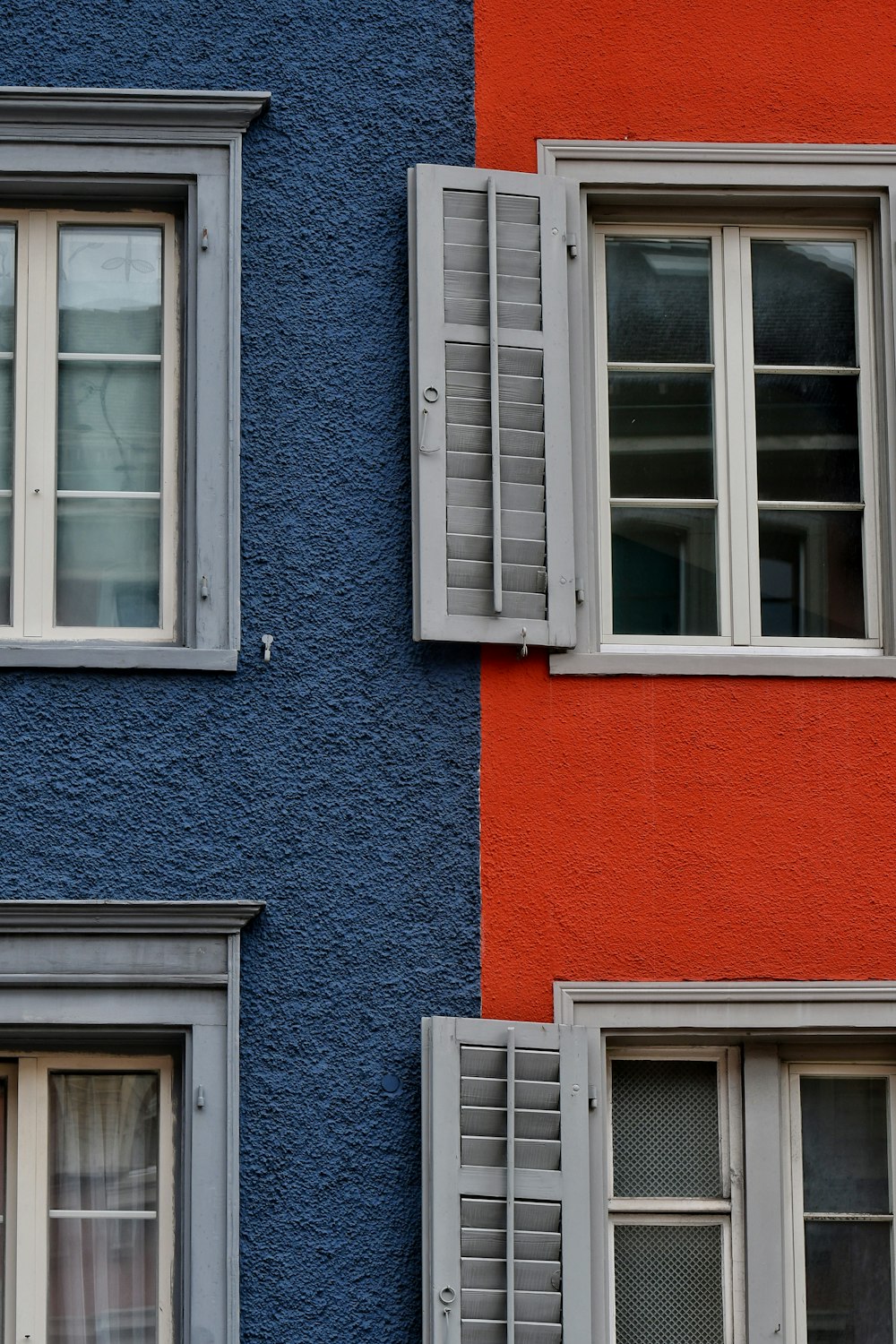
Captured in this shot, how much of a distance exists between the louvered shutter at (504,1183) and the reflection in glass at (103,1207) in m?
0.89

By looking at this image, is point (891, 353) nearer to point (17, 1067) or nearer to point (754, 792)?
point (754, 792)

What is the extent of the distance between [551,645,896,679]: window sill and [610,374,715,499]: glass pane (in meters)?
0.61

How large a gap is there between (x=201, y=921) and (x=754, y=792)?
5.75ft

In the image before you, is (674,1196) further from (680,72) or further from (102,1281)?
(680,72)

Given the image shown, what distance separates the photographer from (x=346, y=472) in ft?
23.2

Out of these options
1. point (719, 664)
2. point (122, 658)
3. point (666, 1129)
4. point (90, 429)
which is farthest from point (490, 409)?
point (666, 1129)

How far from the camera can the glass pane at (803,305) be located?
24.5 feet

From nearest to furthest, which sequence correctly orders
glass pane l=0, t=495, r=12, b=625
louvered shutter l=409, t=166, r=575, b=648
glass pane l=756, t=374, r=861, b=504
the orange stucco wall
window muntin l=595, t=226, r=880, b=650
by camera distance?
the orange stucco wall
louvered shutter l=409, t=166, r=575, b=648
glass pane l=0, t=495, r=12, b=625
window muntin l=595, t=226, r=880, b=650
glass pane l=756, t=374, r=861, b=504

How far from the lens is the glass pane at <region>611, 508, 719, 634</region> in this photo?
Result: 7.27 meters

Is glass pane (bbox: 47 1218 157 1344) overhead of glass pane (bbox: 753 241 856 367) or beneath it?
beneath

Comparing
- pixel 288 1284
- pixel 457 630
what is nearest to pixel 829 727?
pixel 457 630

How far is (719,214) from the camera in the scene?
7.50m

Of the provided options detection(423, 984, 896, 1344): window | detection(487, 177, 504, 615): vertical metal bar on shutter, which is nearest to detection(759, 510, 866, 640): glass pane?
detection(487, 177, 504, 615): vertical metal bar on shutter

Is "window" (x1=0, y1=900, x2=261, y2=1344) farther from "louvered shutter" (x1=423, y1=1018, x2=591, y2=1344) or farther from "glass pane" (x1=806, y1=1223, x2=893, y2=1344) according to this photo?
"glass pane" (x1=806, y1=1223, x2=893, y2=1344)
